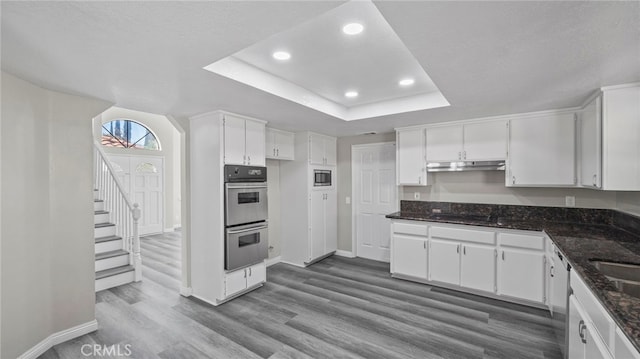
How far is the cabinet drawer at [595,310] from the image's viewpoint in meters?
1.25

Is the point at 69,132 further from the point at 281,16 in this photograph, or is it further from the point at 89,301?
the point at 281,16

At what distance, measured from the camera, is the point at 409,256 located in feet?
13.0

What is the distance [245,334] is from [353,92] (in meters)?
2.76

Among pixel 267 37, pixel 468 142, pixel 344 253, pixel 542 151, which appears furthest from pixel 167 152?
pixel 542 151

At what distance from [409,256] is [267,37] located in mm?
3383

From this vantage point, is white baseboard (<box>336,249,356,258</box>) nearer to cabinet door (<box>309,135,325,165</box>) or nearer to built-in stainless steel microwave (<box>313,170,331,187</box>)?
built-in stainless steel microwave (<box>313,170,331,187</box>)

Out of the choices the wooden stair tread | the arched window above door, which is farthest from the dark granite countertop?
the arched window above door

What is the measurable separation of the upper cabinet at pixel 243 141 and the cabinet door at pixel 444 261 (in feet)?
8.43

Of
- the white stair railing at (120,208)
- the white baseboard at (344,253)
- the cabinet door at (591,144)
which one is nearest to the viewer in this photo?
the cabinet door at (591,144)

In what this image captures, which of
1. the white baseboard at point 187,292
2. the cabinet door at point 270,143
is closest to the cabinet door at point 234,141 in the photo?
the cabinet door at point 270,143

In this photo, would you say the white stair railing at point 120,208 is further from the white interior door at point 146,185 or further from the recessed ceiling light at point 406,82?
the recessed ceiling light at point 406,82

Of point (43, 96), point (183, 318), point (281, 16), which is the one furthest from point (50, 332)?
point (281, 16)

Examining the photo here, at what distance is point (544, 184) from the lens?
3.37 meters

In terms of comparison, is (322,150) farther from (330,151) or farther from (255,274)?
(255,274)
